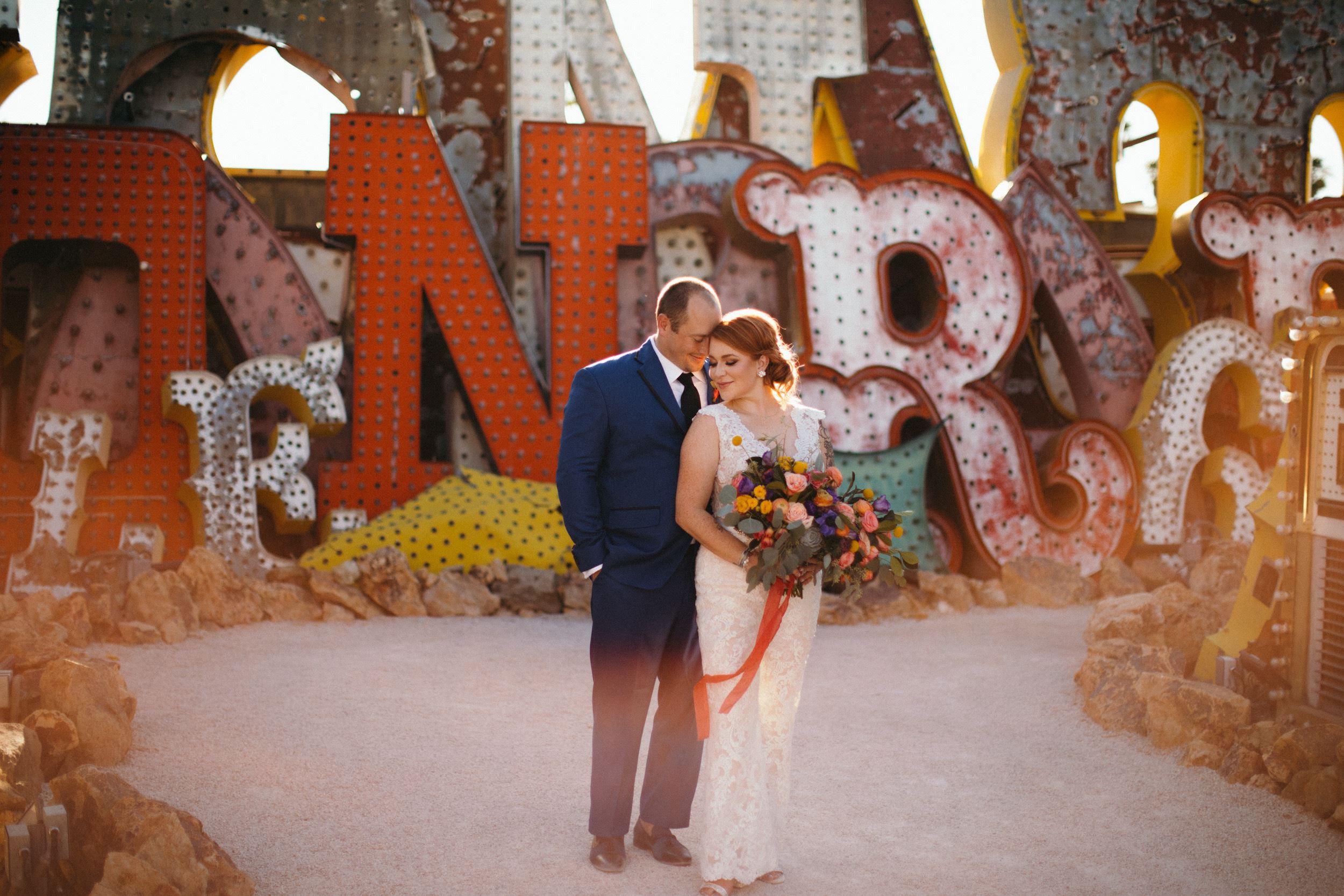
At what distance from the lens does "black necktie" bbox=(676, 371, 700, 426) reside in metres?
3.65

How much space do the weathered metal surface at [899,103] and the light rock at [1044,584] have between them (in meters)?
3.38

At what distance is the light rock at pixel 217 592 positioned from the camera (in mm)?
6527

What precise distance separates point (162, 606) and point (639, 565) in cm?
389

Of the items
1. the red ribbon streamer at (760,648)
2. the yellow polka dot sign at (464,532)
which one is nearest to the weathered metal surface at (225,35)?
the yellow polka dot sign at (464,532)

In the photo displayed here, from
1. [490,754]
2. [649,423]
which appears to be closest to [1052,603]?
[490,754]

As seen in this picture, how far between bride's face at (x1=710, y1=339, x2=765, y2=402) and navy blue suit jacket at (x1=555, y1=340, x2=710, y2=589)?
0.91 ft

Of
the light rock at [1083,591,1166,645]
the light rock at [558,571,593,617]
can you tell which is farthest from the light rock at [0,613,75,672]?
the light rock at [1083,591,1166,645]

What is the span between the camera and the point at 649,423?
3537 mm

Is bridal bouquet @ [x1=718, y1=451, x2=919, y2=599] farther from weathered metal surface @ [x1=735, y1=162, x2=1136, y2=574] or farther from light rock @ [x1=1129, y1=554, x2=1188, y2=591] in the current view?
light rock @ [x1=1129, y1=554, x2=1188, y2=591]

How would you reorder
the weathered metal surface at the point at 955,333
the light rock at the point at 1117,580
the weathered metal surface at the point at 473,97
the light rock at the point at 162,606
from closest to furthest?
Result: the light rock at the point at 162,606, the light rock at the point at 1117,580, the weathered metal surface at the point at 955,333, the weathered metal surface at the point at 473,97

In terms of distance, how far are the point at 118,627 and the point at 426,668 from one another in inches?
67.3

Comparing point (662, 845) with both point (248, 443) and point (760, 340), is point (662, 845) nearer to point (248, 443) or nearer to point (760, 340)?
point (760, 340)

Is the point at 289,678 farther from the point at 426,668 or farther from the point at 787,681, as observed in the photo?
the point at 787,681

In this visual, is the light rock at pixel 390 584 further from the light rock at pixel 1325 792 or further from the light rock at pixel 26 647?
the light rock at pixel 1325 792
